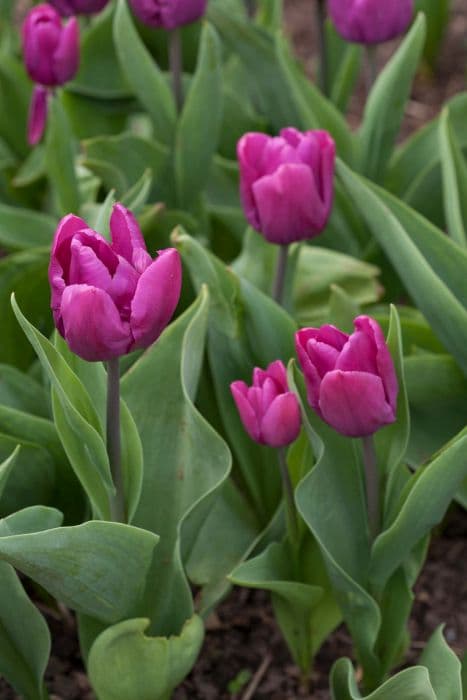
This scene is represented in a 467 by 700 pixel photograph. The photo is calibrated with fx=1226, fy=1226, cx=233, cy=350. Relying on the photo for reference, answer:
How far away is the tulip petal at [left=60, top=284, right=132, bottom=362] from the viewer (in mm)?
963

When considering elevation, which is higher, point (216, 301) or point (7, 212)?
point (216, 301)

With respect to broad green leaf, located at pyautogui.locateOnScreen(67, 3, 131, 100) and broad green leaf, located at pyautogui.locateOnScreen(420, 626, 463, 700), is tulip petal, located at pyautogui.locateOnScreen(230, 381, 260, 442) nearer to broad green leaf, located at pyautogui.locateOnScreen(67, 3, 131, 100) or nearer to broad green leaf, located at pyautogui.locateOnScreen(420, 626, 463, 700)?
broad green leaf, located at pyautogui.locateOnScreen(420, 626, 463, 700)

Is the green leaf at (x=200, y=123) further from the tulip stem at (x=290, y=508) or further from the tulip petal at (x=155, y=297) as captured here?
the tulip petal at (x=155, y=297)

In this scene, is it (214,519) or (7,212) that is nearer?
(214,519)

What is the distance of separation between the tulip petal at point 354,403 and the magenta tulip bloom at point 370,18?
0.71 meters

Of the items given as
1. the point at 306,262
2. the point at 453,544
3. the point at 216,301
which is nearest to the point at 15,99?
the point at 306,262

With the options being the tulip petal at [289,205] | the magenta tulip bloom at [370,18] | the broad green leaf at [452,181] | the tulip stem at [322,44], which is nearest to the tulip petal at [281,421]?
the tulip petal at [289,205]

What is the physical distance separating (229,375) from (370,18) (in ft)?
1.73

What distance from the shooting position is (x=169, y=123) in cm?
183

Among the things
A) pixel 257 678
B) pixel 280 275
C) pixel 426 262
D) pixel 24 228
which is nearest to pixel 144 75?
pixel 24 228

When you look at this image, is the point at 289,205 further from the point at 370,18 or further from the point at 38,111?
the point at 38,111

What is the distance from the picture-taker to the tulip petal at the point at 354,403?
42.3 inches

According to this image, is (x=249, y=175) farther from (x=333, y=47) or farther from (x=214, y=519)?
(x=333, y=47)

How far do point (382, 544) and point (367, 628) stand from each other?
0.12 metres
